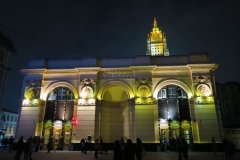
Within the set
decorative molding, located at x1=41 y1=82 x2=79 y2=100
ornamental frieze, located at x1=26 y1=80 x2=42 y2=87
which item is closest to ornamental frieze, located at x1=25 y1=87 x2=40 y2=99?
ornamental frieze, located at x1=26 y1=80 x2=42 y2=87

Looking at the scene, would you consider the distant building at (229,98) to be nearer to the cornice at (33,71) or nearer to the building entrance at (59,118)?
the building entrance at (59,118)

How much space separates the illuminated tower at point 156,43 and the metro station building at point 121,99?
6181 cm

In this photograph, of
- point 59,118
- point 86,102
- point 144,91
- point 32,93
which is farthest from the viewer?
point 32,93

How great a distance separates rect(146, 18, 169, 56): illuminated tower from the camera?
8572cm

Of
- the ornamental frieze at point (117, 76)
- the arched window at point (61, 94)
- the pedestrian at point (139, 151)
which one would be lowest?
the pedestrian at point (139, 151)

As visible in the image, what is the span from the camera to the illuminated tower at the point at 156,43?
85.7 m

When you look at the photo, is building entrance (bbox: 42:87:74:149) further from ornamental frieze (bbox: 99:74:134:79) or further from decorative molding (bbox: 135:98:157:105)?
decorative molding (bbox: 135:98:157:105)

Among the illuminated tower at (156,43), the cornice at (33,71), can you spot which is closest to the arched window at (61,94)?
the cornice at (33,71)

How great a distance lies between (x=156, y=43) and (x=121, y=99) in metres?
65.3

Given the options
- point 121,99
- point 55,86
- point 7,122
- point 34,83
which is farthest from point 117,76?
point 7,122

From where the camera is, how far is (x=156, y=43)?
86562 millimetres

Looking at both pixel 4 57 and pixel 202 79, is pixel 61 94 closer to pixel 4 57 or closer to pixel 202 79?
pixel 4 57

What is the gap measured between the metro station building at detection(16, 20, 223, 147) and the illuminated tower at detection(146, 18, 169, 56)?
61806mm

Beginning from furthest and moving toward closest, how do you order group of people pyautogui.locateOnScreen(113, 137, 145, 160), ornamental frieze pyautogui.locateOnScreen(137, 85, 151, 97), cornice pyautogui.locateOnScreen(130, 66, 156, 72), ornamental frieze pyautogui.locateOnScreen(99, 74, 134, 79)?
ornamental frieze pyautogui.locateOnScreen(99, 74, 134, 79) < cornice pyautogui.locateOnScreen(130, 66, 156, 72) < ornamental frieze pyautogui.locateOnScreen(137, 85, 151, 97) < group of people pyautogui.locateOnScreen(113, 137, 145, 160)
